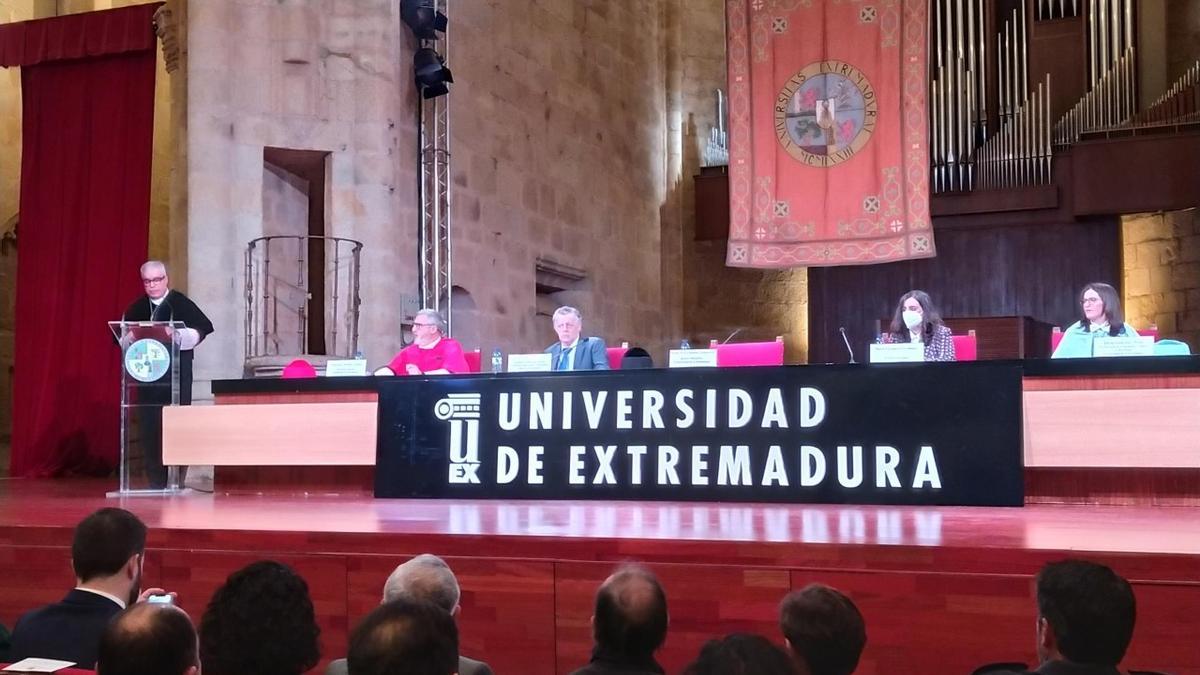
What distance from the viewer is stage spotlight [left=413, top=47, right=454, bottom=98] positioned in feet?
26.0

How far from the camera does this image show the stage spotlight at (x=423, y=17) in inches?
312

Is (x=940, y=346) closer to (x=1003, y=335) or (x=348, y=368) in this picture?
(x=348, y=368)

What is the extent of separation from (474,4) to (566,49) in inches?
51.9

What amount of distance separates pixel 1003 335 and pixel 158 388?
5.26 metres

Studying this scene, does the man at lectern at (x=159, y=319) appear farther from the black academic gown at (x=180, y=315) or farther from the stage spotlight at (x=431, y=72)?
the stage spotlight at (x=431, y=72)

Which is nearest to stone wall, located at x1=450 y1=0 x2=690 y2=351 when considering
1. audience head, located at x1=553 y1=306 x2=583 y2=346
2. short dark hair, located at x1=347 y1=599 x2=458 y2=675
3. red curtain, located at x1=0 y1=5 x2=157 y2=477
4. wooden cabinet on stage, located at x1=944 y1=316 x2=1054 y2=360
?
red curtain, located at x1=0 y1=5 x2=157 y2=477

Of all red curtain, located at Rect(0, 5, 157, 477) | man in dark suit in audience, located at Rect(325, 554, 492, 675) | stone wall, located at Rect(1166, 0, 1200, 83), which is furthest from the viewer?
stone wall, located at Rect(1166, 0, 1200, 83)

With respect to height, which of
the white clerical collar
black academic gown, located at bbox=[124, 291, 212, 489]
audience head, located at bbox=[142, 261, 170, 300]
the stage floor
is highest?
audience head, located at bbox=[142, 261, 170, 300]

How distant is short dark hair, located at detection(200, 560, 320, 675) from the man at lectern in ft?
13.1

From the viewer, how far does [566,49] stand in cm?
1009

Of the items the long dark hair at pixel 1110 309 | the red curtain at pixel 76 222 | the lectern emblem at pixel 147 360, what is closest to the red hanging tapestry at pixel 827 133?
the long dark hair at pixel 1110 309

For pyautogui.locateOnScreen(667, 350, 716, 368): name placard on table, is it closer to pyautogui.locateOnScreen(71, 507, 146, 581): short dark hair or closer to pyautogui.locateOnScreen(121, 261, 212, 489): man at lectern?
pyautogui.locateOnScreen(121, 261, 212, 489): man at lectern

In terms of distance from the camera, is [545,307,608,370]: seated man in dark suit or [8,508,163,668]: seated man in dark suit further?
[545,307,608,370]: seated man in dark suit

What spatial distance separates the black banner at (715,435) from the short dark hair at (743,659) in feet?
9.65
